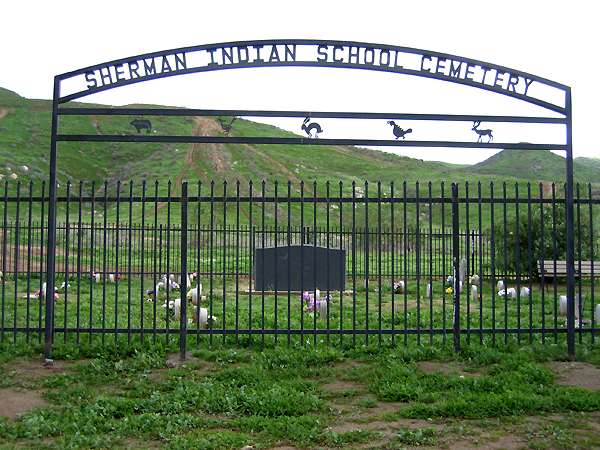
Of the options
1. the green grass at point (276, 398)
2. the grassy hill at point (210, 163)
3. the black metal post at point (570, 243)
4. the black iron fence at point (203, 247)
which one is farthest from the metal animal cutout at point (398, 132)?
the grassy hill at point (210, 163)

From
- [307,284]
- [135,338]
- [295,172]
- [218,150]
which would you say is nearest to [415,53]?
[135,338]

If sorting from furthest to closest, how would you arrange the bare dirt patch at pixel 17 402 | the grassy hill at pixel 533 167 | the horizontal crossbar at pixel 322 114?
the grassy hill at pixel 533 167 → the horizontal crossbar at pixel 322 114 → the bare dirt patch at pixel 17 402

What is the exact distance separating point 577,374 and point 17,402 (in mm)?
5793

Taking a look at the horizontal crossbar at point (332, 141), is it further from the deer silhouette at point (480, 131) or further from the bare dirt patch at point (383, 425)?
the bare dirt patch at point (383, 425)

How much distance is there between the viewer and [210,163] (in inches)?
2849

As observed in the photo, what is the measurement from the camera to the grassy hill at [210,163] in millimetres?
60875

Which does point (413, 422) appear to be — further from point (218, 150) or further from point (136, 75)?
point (218, 150)

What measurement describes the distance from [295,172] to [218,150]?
1310cm

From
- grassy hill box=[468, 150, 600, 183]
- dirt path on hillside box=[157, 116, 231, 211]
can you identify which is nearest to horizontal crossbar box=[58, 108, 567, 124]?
dirt path on hillside box=[157, 116, 231, 211]

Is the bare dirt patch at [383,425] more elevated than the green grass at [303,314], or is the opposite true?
the green grass at [303,314]

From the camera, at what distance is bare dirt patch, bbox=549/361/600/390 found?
643cm

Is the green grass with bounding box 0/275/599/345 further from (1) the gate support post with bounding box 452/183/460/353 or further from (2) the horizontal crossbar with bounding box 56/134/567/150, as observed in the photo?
(2) the horizontal crossbar with bounding box 56/134/567/150

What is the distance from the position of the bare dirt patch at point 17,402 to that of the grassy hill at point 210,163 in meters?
42.8

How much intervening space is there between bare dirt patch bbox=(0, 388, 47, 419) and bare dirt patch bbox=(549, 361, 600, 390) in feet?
17.2
